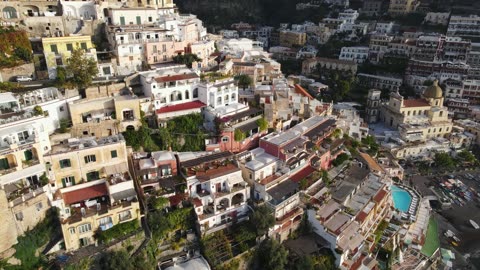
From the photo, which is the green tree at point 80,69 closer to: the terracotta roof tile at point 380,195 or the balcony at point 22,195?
the balcony at point 22,195

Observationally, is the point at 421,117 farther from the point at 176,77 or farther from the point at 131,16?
the point at 131,16

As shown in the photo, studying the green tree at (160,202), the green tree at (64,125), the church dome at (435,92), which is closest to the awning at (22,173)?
the green tree at (64,125)

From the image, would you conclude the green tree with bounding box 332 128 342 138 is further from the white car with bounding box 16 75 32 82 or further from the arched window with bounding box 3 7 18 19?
the arched window with bounding box 3 7 18 19

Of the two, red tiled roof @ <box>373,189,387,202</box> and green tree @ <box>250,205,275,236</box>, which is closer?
green tree @ <box>250,205,275,236</box>

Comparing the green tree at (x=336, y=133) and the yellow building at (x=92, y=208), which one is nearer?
the yellow building at (x=92, y=208)

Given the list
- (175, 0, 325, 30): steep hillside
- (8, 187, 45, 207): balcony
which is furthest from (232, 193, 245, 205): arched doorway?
(175, 0, 325, 30): steep hillside

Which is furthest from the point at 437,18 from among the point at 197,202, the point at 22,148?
the point at 22,148

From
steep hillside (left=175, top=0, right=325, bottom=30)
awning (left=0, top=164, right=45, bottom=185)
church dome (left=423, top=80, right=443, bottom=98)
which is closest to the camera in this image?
awning (left=0, top=164, right=45, bottom=185)
